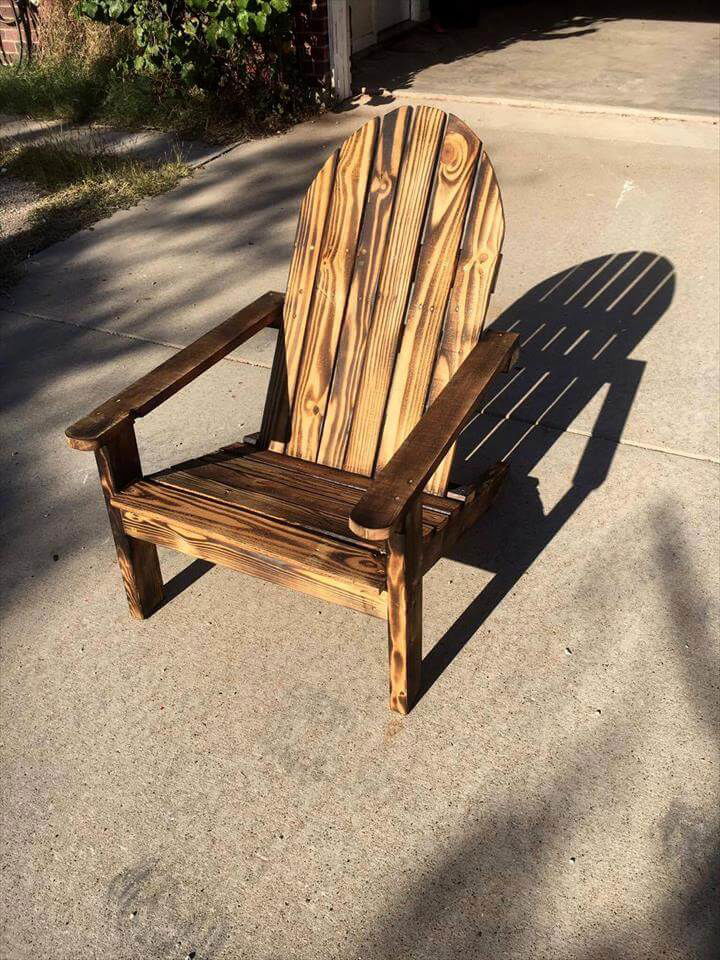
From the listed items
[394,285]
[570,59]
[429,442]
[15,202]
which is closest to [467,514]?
[429,442]

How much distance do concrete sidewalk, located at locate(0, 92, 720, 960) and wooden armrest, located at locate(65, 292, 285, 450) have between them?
68cm

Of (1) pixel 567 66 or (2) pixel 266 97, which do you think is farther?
(1) pixel 567 66

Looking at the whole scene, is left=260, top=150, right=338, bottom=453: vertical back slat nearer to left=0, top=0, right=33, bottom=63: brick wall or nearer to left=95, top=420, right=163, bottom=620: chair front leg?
left=95, top=420, right=163, bottom=620: chair front leg

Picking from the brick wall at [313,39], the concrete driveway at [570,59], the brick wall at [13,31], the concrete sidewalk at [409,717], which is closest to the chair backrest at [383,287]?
the concrete sidewalk at [409,717]

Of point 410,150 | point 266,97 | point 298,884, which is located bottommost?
point 298,884

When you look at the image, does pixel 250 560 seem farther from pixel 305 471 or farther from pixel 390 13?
pixel 390 13

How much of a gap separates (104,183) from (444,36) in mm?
4723

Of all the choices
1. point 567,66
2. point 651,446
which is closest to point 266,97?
point 567,66

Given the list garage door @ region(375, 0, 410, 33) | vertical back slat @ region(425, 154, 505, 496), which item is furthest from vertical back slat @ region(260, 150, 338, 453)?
garage door @ region(375, 0, 410, 33)

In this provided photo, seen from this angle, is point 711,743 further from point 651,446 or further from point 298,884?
point 651,446

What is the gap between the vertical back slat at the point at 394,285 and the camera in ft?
8.88

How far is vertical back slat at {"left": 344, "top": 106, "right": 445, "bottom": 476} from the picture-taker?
2707 millimetres

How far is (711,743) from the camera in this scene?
2.31 meters

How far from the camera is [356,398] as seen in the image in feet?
9.41
